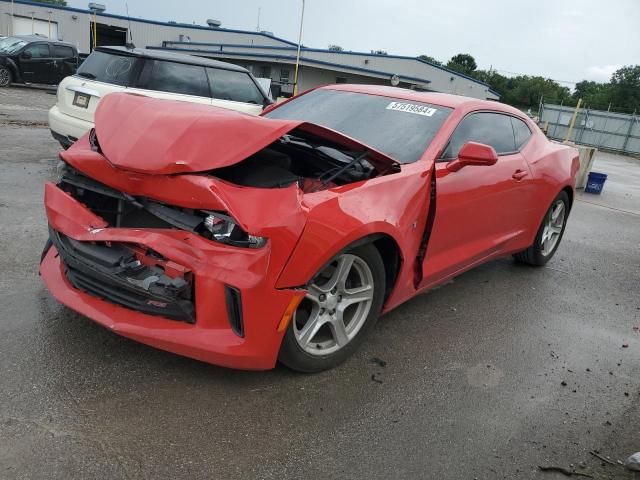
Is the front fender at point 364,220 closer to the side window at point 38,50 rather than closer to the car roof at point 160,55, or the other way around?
the car roof at point 160,55

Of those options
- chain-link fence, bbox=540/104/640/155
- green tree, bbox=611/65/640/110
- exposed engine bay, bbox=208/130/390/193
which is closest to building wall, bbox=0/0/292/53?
chain-link fence, bbox=540/104/640/155

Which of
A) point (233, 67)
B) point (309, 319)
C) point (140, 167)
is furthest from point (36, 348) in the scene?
point (233, 67)

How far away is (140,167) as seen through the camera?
2537 mm

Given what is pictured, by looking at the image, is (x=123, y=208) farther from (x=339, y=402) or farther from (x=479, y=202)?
(x=479, y=202)

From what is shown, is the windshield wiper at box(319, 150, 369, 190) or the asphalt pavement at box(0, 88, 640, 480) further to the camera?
the windshield wiper at box(319, 150, 369, 190)

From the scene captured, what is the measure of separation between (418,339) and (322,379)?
0.91 meters

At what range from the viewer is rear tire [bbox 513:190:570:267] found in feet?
16.9

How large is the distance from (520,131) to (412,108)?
144cm

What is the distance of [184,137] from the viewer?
103 inches

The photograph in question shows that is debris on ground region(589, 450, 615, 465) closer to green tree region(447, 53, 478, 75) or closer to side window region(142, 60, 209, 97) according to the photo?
side window region(142, 60, 209, 97)

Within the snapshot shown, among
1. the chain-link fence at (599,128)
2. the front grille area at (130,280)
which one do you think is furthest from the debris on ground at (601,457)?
the chain-link fence at (599,128)

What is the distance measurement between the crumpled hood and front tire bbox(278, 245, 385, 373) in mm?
666

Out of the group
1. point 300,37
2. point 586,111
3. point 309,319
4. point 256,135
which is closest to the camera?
point 256,135

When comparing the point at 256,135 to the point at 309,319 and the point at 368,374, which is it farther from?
Result: the point at 368,374
